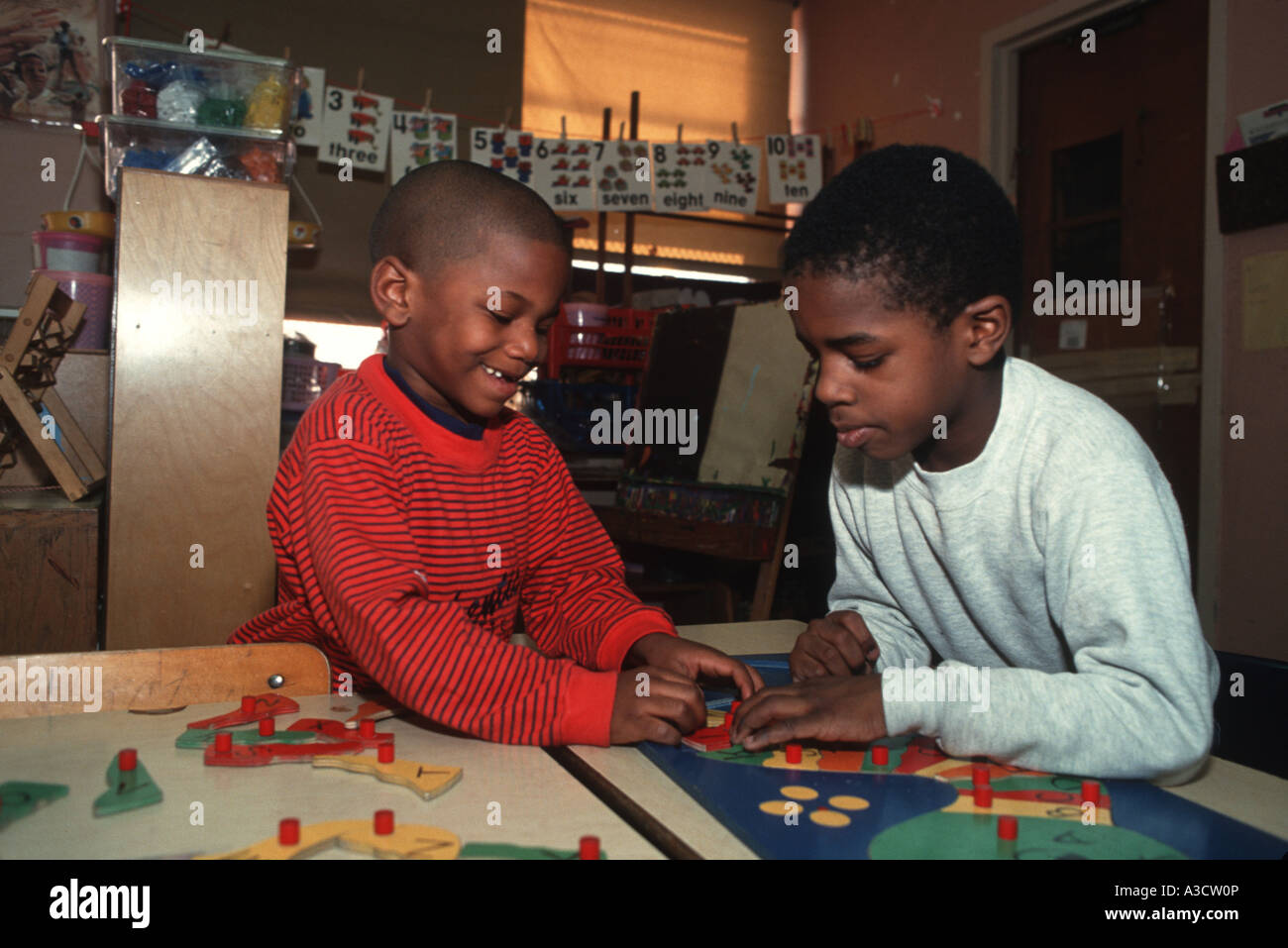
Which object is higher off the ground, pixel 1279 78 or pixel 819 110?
pixel 819 110

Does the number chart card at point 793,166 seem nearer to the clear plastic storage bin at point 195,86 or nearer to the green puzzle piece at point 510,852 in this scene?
the clear plastic storage bin at point 195,86

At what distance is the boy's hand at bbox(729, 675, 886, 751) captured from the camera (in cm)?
70

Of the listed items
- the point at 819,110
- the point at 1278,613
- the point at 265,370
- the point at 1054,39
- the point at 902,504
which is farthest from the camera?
the point at 819,110

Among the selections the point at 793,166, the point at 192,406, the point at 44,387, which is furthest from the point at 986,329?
the point at 793,166

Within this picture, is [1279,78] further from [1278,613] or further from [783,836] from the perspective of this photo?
[783,836]

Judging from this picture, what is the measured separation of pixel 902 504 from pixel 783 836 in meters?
0.52

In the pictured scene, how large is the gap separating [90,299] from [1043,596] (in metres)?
2.16

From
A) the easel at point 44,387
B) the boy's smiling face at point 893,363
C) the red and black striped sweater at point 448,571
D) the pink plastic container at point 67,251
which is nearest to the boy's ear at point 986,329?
the boy's smiling face at point 893,363

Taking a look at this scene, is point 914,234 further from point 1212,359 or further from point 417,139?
point 417,139

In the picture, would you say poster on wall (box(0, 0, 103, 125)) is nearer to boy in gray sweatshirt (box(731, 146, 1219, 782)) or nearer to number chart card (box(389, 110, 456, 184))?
number chart card (box(389, 110, 456, 184))

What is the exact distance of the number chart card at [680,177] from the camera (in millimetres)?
3658

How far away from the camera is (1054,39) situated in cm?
322

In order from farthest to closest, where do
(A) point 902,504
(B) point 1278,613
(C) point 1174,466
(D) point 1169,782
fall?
(C) point 1174,466 < (B) point 1278,613 < (A) point 902,504 < (D) point 1169,782
